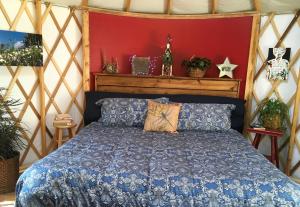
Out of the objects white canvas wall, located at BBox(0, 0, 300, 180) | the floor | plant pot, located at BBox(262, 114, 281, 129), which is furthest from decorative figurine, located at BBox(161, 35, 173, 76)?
the floor

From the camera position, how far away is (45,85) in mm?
3281

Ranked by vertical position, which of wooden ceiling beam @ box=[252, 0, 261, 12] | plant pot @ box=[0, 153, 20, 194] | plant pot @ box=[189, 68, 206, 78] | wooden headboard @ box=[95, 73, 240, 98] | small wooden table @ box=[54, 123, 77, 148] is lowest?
plant pot @ box=[0, 153, 20, 194]

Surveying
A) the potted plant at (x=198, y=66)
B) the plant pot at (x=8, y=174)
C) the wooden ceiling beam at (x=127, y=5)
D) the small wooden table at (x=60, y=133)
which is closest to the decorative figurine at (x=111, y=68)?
the wooden ceiling beam at (x=127, y=5)

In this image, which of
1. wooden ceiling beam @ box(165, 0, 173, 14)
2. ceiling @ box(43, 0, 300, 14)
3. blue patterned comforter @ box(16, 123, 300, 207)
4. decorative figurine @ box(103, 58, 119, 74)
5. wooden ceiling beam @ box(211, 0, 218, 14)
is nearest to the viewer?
blue patterned comforter @ box(16, 123, 300, 207)

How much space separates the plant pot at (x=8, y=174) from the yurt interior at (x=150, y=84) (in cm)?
1

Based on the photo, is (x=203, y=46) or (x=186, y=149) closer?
(x=186, y=149)

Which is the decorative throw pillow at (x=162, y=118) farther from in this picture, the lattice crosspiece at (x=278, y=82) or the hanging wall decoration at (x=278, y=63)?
the hanging wall decoration at (x=278, y=63)

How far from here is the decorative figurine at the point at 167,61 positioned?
3395 mm

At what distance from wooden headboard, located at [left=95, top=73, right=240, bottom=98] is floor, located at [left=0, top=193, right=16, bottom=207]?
167 cm

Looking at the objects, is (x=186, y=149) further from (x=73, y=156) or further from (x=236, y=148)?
(x=73, y=156)

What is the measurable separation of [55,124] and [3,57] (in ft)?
3.07

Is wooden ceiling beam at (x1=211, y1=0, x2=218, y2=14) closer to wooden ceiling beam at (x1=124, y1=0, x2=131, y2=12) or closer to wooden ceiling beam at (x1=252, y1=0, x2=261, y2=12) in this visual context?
wooden ceiling beam at (x1=252, y1=0, x2=261, y2=12)

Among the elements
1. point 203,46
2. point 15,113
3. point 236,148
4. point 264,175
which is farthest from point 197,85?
point 15,113

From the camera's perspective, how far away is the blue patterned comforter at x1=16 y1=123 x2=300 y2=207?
157cm
